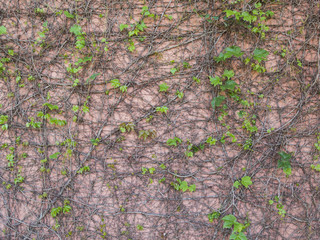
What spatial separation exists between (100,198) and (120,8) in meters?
1.91

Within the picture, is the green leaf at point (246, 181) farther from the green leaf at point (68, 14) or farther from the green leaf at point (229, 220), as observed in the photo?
the green leaf at point (68, 14)

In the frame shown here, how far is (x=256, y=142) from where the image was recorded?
2.10 m

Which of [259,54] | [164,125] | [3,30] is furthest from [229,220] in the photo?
[3,30]

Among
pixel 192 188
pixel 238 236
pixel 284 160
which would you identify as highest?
pixel 284 160

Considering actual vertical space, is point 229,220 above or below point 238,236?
above

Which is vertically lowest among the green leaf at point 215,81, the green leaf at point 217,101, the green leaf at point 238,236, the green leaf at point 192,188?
the green leaf at point 238,236

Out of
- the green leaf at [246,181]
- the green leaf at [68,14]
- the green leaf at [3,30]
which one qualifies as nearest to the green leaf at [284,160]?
the green leaf at [246,181]

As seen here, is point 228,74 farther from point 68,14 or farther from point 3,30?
point 3,30

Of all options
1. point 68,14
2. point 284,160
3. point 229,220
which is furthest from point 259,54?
point 68,14

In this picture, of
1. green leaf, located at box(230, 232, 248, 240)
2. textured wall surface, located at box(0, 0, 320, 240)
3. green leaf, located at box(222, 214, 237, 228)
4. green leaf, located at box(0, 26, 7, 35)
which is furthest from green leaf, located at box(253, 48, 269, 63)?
green leaf, located at box(0, 26, 7, 35)

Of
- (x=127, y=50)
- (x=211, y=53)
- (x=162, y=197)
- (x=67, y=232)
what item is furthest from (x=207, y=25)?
(x=67, y=232)

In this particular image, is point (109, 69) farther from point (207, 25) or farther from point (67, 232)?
point (67, 232)

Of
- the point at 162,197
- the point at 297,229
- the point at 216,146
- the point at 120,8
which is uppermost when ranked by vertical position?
the point at 120,8

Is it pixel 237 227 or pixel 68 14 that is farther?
pixel 68 14
